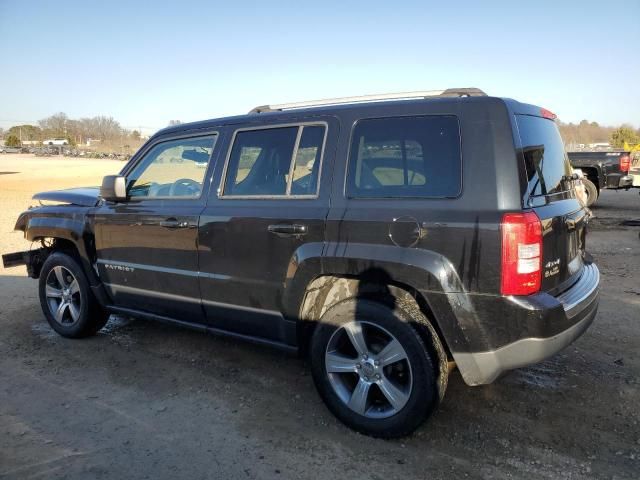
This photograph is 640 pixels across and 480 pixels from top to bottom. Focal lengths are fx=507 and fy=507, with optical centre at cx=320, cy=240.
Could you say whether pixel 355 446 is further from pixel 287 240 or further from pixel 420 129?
pixel 420 129

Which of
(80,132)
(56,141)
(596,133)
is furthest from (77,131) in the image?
(596,133)

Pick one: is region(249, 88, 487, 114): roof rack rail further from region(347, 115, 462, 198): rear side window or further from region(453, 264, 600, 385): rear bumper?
region(453, 264, 600, 385): rear bumper

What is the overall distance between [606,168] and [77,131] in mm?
117258

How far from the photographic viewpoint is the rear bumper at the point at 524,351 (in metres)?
2.62

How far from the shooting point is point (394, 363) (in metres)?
3.00

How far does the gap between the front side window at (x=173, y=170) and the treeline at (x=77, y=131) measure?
338 feet

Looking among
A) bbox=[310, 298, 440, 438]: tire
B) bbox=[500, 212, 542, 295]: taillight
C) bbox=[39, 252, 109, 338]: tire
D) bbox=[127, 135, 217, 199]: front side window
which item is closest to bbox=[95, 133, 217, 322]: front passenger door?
bbox=[127, 135, 217, 199]: front side window

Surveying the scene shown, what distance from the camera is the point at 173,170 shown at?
4074 mm

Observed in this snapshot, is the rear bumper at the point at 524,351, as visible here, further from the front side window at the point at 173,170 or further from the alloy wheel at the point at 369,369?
the front side window at the point at 173,170

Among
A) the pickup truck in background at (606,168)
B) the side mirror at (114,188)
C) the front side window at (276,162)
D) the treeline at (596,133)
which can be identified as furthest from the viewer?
the treeline at (596,133)

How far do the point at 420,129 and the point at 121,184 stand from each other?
245 cm

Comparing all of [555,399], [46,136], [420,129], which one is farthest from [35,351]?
[46,136]

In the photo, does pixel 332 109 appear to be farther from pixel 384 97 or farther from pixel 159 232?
pixel 159 232

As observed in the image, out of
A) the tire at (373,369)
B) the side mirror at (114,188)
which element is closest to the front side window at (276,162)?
the tire at (373,369)
